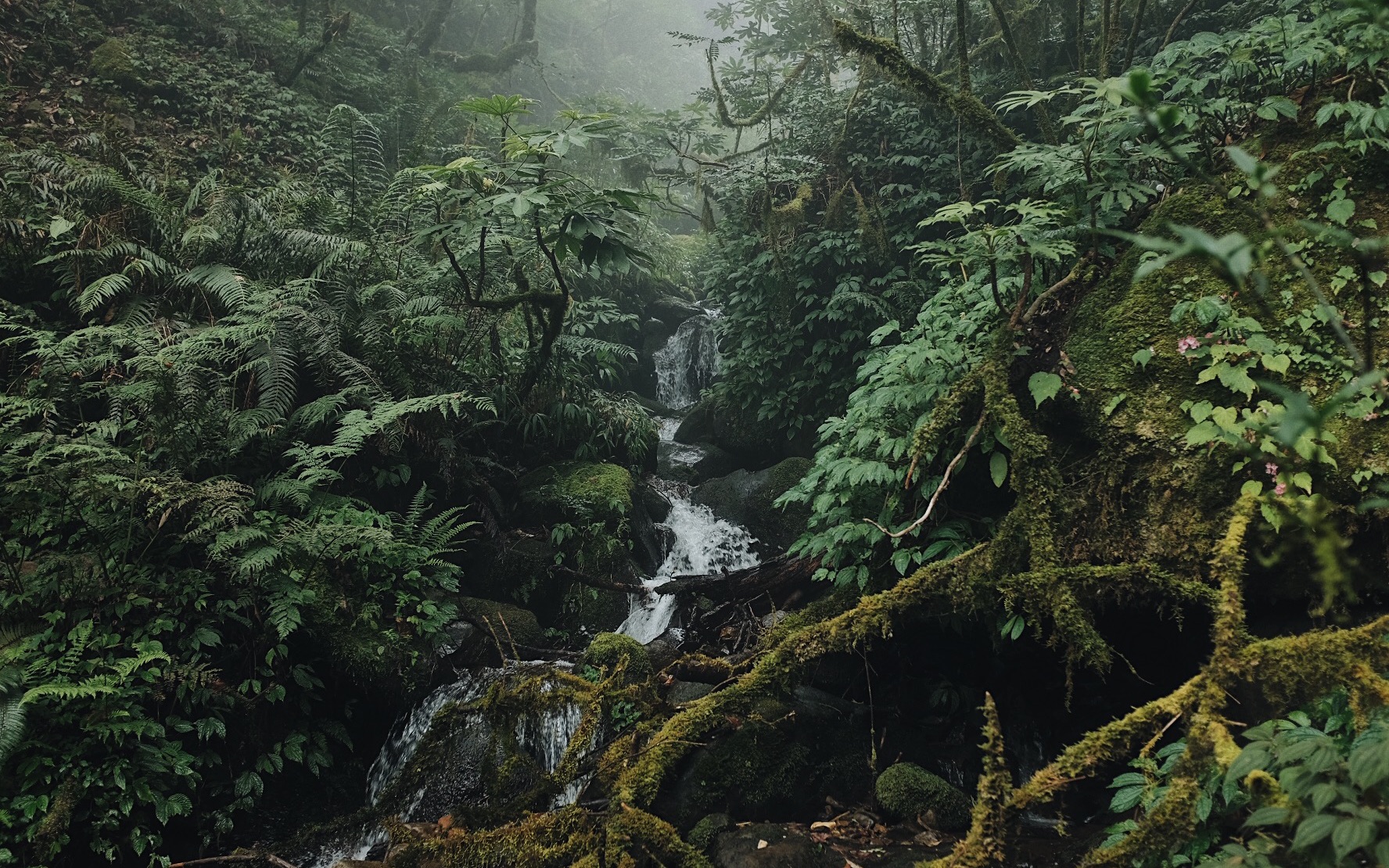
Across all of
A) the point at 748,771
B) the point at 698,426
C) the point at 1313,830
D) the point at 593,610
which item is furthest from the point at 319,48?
the point at 1313,830

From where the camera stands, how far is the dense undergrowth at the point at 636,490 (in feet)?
7.98

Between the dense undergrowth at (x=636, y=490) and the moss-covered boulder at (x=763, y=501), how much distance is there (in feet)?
6.59

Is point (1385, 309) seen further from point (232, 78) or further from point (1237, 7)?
point (232, 78)

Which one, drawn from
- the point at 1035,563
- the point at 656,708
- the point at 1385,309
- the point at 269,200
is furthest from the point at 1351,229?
the point at 269,200

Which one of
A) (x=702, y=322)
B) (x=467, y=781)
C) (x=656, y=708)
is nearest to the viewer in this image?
(x=656, y=708)

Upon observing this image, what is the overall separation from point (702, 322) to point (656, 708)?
10.4 m

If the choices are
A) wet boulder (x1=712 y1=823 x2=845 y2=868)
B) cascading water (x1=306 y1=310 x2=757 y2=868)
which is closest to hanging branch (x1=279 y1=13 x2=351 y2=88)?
cascading water (x1=306 y1=310 x2=757 y2=868)

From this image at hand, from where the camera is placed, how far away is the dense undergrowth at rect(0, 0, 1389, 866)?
243 centimetres

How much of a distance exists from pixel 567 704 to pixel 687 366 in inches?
384

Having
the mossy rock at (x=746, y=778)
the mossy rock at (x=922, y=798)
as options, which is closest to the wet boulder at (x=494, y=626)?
the mossy rock at (x=746, y=778)

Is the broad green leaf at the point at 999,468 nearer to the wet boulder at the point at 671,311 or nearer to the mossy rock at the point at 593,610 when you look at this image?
the mossy rock at the point at 593,610

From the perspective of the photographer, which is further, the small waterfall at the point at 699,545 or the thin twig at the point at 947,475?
the small waterfall at the point at 699,545

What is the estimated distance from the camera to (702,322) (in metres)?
13.7

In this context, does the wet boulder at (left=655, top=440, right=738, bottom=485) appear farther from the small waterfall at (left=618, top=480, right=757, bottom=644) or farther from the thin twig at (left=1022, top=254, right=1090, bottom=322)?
the thin twig at (left=1022, top=254, right=1090, bottom=322)
